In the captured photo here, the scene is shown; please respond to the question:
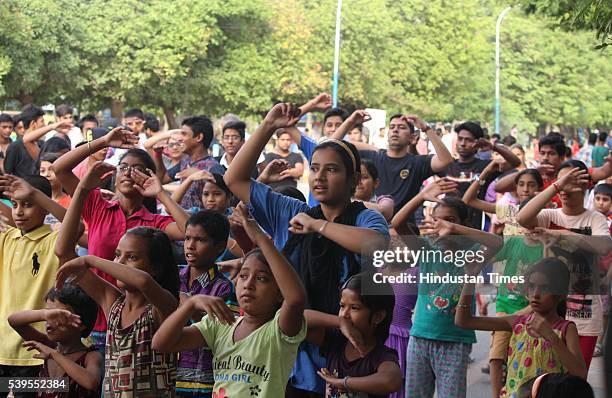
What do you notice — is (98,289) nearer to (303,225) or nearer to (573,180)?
(303,225)

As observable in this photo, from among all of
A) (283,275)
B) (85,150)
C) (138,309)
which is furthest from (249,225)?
(85,150)

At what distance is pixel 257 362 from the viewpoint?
14.8 feet

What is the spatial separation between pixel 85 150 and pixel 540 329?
8.60 ft

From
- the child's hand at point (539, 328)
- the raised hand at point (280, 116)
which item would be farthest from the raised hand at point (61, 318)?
the child's hand at point (539, 328)

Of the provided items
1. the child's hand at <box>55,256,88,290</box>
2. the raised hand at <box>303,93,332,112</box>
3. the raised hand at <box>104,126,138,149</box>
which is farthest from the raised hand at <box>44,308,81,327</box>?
the raised hand at <box>303,93,332,112</box>

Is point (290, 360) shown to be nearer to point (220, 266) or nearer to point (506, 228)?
point (220, 266)

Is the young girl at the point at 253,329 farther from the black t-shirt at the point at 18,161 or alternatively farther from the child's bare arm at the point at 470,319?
the black t-shirt at the point at 18,161

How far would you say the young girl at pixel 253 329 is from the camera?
4328mm

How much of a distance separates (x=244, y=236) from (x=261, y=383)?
1346 mm

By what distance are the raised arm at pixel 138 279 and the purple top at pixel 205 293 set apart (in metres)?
0.33

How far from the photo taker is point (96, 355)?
539 centimetres

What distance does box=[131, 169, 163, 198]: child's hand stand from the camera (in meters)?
5.99

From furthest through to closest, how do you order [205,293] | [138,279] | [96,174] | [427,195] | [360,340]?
[427,195], [96,174], [205,293], [138,279], [360,340]

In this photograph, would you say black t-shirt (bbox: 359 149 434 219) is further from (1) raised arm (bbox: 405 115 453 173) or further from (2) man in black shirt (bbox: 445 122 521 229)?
(2) man in black shirt (bbox: 445 122 521 229)
